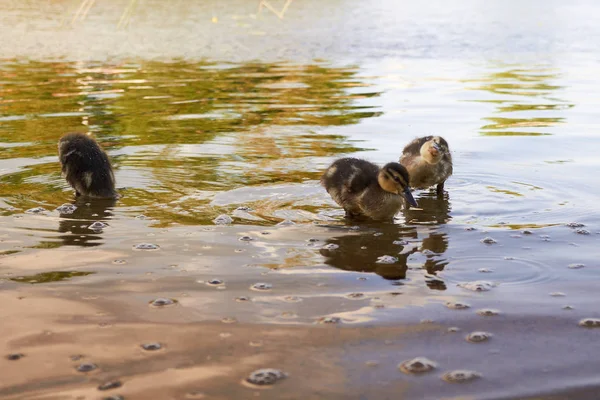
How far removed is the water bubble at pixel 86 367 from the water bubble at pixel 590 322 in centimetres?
232

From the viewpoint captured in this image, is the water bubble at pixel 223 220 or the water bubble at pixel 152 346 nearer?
the water bubble at pixel 152 346

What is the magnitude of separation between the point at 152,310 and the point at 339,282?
1.10 meters

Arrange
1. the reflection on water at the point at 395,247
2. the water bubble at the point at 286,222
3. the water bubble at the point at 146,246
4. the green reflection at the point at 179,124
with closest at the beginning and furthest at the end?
the reflection on water at the point at 395,247 < the water bubble at the point at 146,246 < the water bubble at the point at 286,222 < the green reflection at the point at 179,124

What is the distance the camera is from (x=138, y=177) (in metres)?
7.81

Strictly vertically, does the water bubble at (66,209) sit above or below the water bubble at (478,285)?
above

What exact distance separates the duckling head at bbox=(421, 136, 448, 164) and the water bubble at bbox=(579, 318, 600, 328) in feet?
10.4

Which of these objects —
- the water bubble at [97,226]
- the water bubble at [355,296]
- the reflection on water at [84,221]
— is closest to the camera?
the water bubble at [355,296]

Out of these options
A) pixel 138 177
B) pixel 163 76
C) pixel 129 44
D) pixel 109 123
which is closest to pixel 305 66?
pixel 163 76

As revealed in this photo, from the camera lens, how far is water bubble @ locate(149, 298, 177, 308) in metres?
4.40

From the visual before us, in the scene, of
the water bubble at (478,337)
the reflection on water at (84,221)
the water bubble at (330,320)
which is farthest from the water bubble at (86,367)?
the reflection on water at (84,221)

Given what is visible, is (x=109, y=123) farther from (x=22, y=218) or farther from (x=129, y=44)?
(x=129, y=44)

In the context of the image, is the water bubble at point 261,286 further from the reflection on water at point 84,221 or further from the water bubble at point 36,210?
the water bubble at point 36,210

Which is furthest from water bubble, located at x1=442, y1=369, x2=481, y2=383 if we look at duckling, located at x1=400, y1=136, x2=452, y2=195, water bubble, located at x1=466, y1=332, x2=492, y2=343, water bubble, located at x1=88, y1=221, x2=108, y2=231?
duckling, located at x1=400, y1=136, x2=452, y2=195

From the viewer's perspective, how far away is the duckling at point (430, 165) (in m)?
7.25
